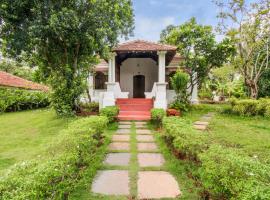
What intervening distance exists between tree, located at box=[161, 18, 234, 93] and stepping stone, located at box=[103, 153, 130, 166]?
10.2 m

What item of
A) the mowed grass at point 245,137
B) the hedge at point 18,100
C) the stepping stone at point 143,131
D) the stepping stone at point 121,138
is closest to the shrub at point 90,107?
the stepping stone at point 143,131

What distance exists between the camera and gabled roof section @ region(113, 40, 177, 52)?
13.2 m

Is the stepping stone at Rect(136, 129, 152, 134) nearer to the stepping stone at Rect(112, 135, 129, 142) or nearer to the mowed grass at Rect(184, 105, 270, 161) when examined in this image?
the stepping stone at Rect(112, 135, 129, 142)

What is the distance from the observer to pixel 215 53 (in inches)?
558

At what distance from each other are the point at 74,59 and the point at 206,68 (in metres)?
8.34

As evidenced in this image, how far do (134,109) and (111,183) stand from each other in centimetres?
901

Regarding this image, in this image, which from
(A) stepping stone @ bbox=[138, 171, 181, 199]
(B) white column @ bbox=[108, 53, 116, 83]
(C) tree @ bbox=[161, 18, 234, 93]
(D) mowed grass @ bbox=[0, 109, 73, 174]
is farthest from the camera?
(C) tree @ bbox=[161, 18, 234, 93]

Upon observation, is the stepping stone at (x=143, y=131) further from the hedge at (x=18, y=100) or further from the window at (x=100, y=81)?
the hedge at (x=18, y=100)

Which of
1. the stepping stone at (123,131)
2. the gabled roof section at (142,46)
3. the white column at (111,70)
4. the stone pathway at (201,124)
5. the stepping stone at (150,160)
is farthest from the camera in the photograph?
the white column at (111,70)

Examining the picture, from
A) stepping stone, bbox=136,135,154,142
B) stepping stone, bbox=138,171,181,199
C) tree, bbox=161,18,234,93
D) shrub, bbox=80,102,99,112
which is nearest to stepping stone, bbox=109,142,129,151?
stepping stone, bbox=136,135,154,142

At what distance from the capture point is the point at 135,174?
15.2 ft

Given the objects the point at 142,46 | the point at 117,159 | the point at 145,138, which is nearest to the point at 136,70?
the point at 142,46

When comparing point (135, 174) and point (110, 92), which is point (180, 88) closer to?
point (110, 92)

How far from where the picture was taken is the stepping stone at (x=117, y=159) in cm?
534
